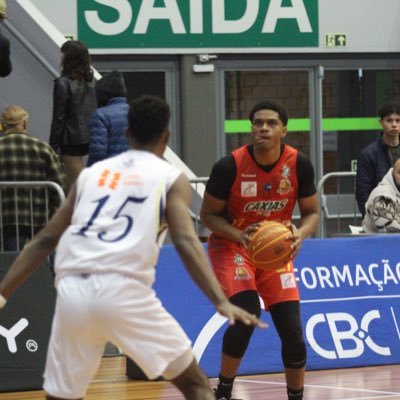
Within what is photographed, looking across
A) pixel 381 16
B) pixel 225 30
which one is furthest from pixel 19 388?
pixel 381 16

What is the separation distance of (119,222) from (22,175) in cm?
520

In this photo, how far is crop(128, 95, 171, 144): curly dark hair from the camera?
6.26 m

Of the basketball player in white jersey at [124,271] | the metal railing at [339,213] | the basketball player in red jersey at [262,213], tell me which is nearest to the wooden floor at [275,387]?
the basketball player in red jersey at [262,213]

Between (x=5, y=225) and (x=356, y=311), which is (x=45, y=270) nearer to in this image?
(x=5, y=225)

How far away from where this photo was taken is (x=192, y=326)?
1072 centimetres

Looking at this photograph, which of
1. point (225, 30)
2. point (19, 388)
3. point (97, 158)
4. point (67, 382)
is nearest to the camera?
point (67, 382)

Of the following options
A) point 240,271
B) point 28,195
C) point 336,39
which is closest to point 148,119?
point 240,271

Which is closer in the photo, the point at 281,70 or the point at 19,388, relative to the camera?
the point at 19,388

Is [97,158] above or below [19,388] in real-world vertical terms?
above

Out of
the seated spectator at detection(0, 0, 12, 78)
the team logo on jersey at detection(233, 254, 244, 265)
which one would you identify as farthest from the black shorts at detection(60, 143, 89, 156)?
the team logo on jersey at detection(233, 254, 244, 265)

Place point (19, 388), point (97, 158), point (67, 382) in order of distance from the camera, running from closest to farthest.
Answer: point (67, 382), point (19, 388), point (97, 158)

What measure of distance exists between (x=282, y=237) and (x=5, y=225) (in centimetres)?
372

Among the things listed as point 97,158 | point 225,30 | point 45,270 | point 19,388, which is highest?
point 225,30

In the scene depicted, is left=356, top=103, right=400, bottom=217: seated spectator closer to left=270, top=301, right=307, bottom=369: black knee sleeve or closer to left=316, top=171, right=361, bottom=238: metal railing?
left=316, top=171, right=361, bottom=238: metal railing
